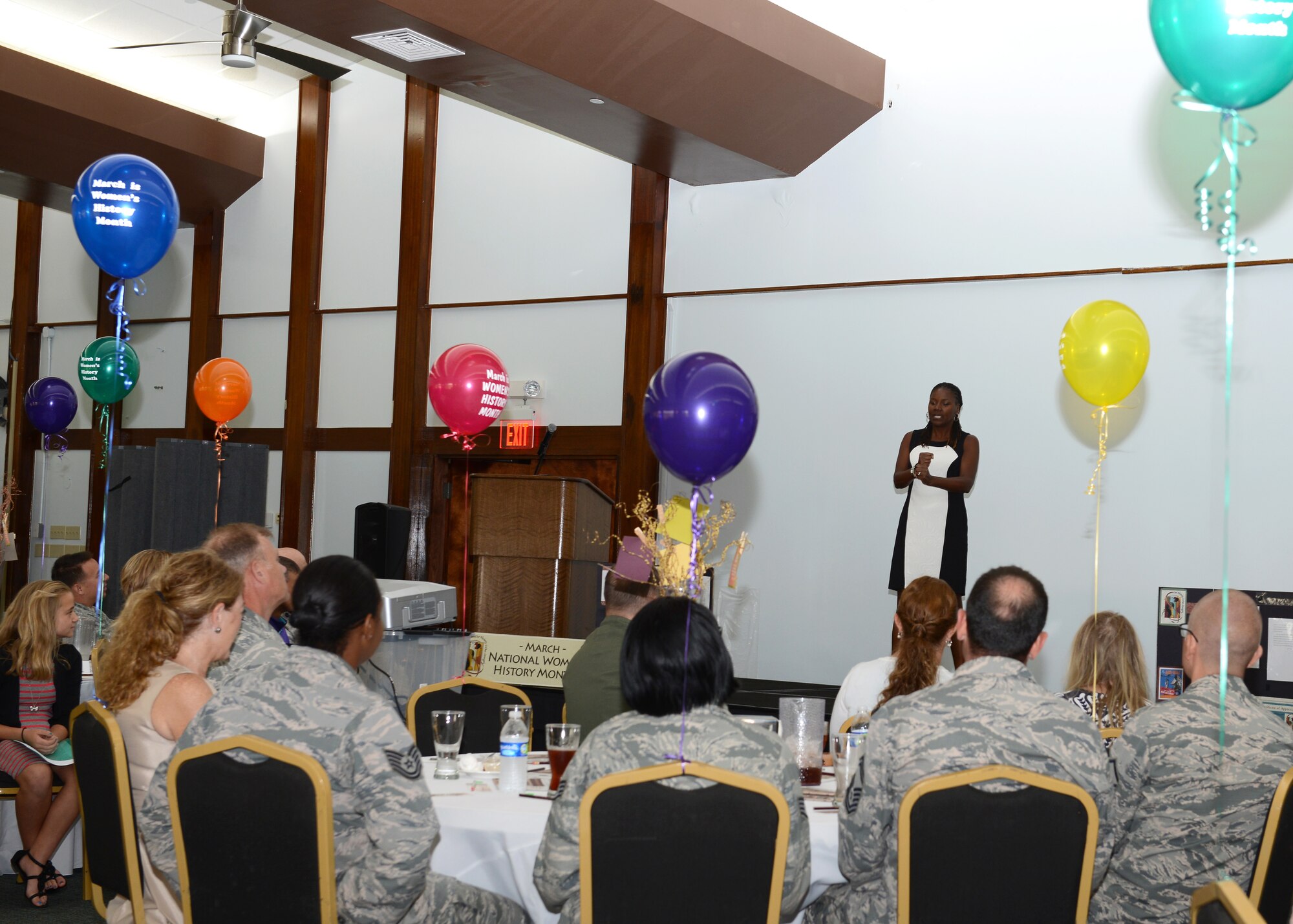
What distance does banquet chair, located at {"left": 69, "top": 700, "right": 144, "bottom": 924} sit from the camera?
286cm

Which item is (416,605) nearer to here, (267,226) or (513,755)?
(513,755)

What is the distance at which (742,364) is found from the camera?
7988 millimetres

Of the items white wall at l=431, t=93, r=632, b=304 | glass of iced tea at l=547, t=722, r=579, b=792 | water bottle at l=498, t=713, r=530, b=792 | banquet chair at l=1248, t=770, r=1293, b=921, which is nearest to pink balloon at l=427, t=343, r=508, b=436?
white wall at l=431, t=93, r=632, b=304

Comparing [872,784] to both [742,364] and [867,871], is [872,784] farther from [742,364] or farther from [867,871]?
[742,364]

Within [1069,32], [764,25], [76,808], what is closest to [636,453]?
[764,25]

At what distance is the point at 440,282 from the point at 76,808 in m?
5.35

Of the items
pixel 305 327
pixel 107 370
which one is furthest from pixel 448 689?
pixel 305 327

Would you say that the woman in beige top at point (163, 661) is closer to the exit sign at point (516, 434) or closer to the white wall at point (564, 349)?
the white wall at point (564, 349)

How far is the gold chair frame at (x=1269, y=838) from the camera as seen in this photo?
2.62 metres

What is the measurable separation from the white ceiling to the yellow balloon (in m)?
5.92

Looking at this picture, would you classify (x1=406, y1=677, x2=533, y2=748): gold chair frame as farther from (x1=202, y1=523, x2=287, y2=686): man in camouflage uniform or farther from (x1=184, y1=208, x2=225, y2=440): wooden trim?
(x1=184, y1=208, x2=225, y2=440): wooden trim

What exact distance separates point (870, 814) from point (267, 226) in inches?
351

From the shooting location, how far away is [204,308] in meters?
10.5

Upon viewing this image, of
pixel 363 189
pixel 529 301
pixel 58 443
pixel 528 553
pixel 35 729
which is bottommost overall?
pixel 35 729
